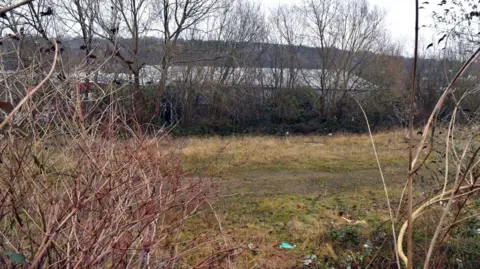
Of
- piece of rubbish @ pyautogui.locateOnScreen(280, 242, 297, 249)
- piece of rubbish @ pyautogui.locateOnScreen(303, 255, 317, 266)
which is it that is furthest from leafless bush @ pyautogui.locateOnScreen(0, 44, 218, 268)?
piece of rubbish @ pyautogui.locateOnScreen(280, 242, 297, 249)

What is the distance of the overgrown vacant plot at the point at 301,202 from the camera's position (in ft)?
14.0

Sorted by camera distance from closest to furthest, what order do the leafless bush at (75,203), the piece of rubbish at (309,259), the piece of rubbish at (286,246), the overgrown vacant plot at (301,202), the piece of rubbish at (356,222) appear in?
the leafless bush at (75,203)
the piece of rubbish at (309,259)
the overgrown vacant plot at (301,202)
the piece of rubbish at (286,246)
the piece of rubbish at (356,222)

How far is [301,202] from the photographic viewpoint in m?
6.38

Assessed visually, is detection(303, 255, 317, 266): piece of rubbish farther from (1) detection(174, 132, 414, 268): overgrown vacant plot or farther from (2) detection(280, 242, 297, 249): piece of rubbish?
(2) detection(280, 242, 297, 249): piece of rubbish

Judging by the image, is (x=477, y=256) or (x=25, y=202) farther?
(x=477, y=256)

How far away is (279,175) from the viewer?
9.07 metres

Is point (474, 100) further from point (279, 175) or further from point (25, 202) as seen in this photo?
point (25, 202)

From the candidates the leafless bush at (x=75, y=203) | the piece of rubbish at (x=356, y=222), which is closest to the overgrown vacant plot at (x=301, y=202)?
the piece of rubbish at (x=356, y=222)

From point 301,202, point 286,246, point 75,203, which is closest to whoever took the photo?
point 75,203

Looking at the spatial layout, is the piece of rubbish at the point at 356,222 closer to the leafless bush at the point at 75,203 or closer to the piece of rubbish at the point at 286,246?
the piece of rubbish at the point at 286,246

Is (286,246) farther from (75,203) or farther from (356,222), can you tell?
(75,203)

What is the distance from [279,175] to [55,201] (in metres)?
7.74

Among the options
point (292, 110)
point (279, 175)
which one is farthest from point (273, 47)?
point (279, 175)

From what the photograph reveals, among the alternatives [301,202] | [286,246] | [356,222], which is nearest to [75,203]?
[286,246]
